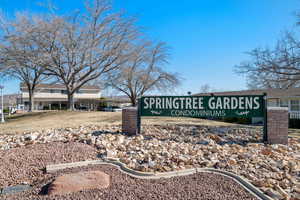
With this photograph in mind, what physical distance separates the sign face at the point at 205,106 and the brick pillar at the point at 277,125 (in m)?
0.30

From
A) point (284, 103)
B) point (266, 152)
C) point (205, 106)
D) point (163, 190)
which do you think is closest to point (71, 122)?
point (205, 106)

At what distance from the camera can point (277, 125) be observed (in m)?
6.01

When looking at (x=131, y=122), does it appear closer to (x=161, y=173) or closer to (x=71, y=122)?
(x=161, y=173)

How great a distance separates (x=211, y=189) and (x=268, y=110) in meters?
4.17

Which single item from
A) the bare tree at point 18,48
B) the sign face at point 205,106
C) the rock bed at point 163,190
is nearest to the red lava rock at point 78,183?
the rock bed at point 163,190

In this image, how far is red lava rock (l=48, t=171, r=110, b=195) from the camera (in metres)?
3.09

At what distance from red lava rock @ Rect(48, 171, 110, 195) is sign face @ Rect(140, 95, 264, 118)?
3.78m

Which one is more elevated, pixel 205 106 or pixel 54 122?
pixel 205 106

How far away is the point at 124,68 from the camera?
64.6 feet

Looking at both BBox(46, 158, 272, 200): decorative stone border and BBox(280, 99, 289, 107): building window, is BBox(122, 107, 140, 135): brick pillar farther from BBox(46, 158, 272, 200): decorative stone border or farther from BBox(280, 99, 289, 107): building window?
BBox(280, 99, 289, 107): building window

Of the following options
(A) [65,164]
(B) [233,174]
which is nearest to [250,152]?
(B) [233,174]

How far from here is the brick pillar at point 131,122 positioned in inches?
271

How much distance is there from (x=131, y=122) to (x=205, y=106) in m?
Result: 2.52

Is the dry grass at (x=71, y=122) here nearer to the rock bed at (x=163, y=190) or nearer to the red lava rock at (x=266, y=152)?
the red lava rock at (x=266, y=152)
